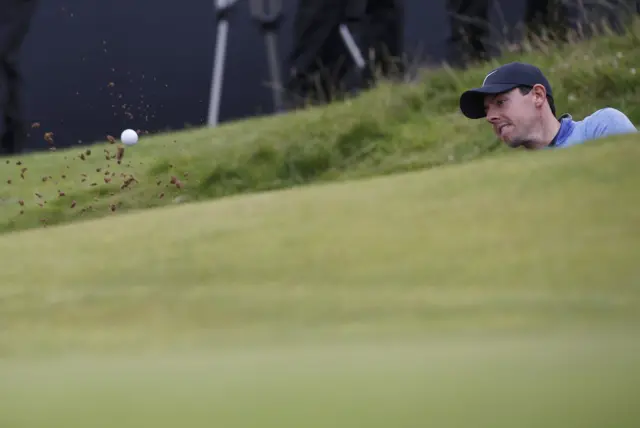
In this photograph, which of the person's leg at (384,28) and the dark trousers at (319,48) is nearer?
the dark trousers at (319,48)

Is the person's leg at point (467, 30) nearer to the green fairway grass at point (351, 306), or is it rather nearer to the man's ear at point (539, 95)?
the man's ear at point (539, 95)

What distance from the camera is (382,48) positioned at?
6.12 meters

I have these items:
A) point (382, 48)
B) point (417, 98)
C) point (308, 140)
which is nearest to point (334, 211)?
point (308, 140)

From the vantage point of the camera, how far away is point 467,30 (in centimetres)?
616

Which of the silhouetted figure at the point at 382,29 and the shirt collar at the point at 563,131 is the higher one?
the shirt collar at the point at 563,131

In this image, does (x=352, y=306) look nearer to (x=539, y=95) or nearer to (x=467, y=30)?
(x=539, y=95)

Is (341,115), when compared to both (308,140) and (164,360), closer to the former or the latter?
(308,140)

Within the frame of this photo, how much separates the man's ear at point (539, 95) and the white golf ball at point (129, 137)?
347 cm

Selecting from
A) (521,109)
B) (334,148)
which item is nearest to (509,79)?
(521,109)

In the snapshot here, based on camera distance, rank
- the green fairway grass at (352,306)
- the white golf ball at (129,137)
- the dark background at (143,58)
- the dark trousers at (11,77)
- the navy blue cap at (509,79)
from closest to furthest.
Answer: the green fairway grass at (352,306) < the navy blue cap at (509,79) < the white golf ball at (129,137) < the dark trousers at (11,77) < the dark background at (143,58)

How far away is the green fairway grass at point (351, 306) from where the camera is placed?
0.63m

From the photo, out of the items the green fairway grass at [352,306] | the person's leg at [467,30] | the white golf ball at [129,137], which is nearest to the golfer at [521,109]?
the green fairway grass at [352,306]

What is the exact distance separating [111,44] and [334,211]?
5.42 metres

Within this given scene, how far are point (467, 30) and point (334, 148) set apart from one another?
2.46 meters
